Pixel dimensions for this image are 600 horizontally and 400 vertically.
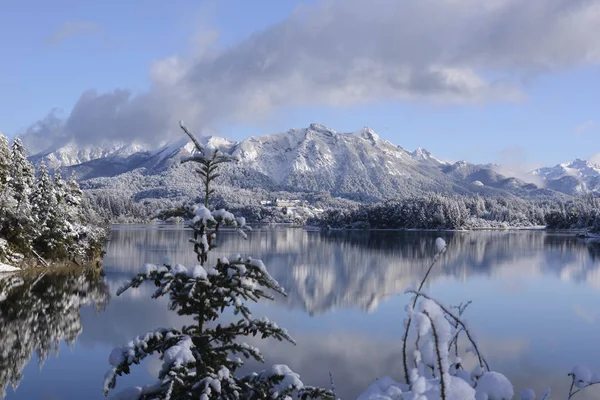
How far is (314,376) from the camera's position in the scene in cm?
1773

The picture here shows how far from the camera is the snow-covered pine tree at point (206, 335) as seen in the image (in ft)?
15.3

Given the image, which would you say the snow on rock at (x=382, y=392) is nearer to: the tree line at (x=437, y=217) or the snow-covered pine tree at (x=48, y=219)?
the snow-covered pine tree at (x=48, y=219)

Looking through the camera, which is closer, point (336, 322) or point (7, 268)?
point (336, 322)

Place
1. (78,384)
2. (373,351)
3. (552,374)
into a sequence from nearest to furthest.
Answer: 1. (78,384)
2. (552,374)
3. (373,351)

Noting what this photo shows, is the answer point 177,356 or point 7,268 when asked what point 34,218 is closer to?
point 7,268

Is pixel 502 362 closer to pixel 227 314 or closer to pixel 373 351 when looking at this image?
pixel 373 351

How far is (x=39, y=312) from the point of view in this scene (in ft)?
80.9

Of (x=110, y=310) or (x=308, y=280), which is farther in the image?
(x=308, y=280)

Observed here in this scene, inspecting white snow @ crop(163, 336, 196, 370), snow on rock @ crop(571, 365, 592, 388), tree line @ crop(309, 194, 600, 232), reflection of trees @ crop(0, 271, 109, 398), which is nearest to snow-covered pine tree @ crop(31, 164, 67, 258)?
reflection of trees @ crop(0, 271, 109, 398)

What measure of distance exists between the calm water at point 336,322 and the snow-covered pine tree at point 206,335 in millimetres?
2221

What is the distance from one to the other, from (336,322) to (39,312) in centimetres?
1399

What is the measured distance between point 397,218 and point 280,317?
4520 inches

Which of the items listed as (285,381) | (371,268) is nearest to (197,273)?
(285,381)

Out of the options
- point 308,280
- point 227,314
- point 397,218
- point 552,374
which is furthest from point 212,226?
point 397,218
